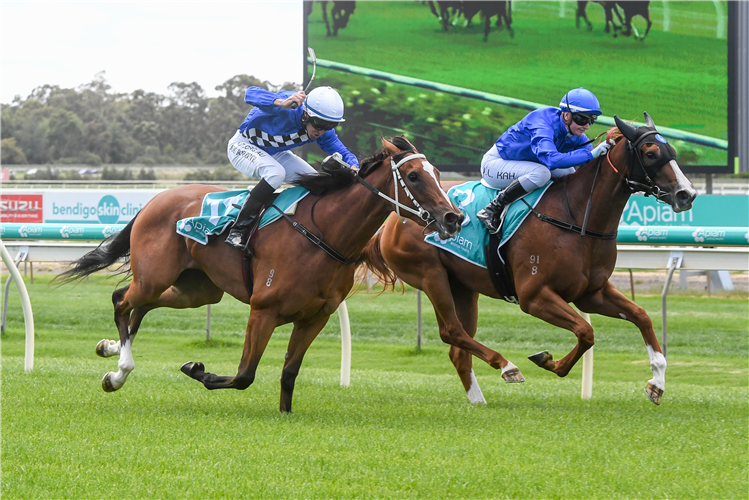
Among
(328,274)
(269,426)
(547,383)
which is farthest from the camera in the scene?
(547,383)

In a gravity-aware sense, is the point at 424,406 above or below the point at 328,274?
below

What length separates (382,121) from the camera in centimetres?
1539

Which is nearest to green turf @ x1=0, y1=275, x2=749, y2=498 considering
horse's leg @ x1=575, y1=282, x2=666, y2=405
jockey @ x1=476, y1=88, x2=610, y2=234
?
horse's leg @ x1=575, y1=282, x2=666, y2=405

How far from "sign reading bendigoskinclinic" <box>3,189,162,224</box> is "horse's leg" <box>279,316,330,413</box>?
1389cm

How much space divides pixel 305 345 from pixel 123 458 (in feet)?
5.21

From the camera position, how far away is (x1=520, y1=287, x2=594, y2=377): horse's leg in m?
4.99

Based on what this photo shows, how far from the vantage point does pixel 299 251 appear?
4.87 m

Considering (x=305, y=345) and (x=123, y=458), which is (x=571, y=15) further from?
(x=123, y=458)

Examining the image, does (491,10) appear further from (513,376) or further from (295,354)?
(513,376)

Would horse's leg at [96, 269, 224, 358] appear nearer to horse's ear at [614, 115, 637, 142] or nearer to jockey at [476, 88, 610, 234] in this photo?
jockey at [476, 88, 610, 234]

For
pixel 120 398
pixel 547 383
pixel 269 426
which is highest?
pixel 269 426

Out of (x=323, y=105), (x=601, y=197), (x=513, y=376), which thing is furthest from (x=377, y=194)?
(x=601, y=197)

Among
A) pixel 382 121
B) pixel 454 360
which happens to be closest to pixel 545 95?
pixel 382 121

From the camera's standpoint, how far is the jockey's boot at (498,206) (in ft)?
17.7
